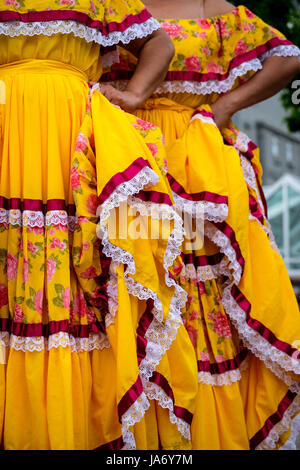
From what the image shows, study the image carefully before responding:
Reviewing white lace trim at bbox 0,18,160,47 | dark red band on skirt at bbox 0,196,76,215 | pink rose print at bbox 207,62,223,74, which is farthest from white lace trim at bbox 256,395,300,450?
white lace trim at bbox 0,18,160,47

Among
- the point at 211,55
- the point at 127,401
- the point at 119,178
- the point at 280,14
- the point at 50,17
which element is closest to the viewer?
the point at 127,401

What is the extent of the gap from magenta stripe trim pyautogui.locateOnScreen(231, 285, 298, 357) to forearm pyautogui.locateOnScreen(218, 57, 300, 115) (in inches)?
33.6

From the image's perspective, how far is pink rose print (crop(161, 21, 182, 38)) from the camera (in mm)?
2338

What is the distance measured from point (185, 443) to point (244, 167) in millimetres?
1168

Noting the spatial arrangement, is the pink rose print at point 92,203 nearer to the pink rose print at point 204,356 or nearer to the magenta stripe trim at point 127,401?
the magenta stripe trim at point 127,401

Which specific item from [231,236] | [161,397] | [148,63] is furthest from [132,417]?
[148,63]

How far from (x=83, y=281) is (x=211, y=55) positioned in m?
1.22

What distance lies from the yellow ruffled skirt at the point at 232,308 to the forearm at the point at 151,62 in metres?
0.26

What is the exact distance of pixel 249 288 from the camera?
2.10m

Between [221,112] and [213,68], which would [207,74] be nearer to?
[213,68]

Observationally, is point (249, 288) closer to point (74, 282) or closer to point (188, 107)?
point (74, 282)

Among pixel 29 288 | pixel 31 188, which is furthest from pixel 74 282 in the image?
pixel 31 188

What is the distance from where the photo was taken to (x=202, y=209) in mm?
2047
